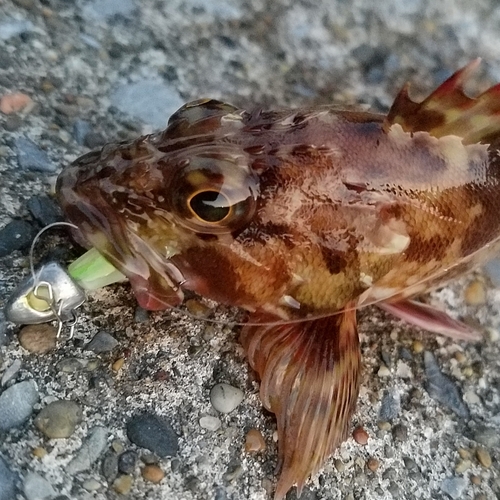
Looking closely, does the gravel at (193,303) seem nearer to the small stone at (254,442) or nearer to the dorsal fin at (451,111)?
the small stone at (254,442)

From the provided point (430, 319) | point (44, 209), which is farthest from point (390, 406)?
point (44, 209)

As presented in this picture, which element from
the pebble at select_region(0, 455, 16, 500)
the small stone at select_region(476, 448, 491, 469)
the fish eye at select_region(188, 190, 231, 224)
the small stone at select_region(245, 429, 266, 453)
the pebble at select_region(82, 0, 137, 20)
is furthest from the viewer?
the pebble at select_region(82, 0, 137, 20)

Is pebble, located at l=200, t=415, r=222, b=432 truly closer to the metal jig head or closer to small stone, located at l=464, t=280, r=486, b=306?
the metal jig head

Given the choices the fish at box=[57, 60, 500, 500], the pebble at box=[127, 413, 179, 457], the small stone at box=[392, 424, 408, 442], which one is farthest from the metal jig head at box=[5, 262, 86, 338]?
the small stone at box=[392, 424, 408, 442]

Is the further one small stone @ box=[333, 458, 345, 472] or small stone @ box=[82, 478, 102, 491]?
small stone @ box=[333, 458, 345, 472]

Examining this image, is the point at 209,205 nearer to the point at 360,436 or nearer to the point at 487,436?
the point at 360,436
